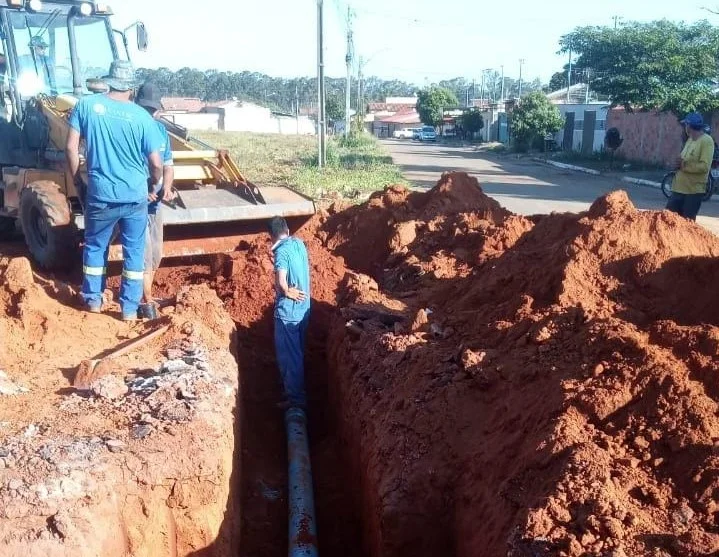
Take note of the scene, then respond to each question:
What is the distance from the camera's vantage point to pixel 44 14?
9016 millimetres

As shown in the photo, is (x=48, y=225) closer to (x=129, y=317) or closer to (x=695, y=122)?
(x=129, y=317)

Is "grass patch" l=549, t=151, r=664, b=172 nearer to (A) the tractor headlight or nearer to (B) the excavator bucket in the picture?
(B) the excavator bucket

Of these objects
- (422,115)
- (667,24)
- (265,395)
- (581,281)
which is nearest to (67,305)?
(265,395)

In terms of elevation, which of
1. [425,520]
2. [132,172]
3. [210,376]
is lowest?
[425,520]

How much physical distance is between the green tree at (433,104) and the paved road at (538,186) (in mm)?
36776

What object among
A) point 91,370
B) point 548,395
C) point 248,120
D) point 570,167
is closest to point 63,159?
point 91,370

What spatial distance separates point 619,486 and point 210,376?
275 centimetres

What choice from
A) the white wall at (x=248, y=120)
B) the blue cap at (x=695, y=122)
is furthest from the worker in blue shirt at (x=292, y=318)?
the white wall at (x=248, y=120)

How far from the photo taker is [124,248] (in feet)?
20.3

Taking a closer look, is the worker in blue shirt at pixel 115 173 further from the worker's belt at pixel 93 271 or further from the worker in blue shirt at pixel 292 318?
the worker in blue shirt at pixel 292 318

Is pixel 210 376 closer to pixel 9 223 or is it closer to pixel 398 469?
pixel 398 469

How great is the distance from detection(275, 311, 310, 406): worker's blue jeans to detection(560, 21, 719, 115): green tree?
20.2 meters

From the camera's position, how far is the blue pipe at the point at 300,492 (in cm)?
452

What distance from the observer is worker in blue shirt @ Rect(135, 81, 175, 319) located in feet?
20.6
